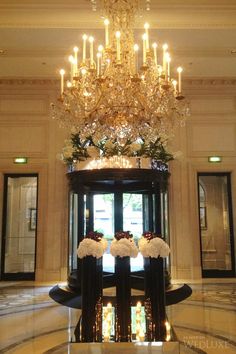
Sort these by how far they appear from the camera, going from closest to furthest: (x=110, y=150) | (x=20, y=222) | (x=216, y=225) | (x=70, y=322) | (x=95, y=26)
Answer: (x=70, y=322) → (x=95, y=26) → (x=110, y=150) → (x=20, y=222) → (x=216, y=225)

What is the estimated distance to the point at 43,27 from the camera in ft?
20.0

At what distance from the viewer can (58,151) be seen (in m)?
8.41

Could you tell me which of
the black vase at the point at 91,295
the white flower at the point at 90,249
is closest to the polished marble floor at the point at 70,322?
the black vase at the point at 91,295

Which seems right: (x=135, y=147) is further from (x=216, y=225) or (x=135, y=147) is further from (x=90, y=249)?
(x=90, y=249)

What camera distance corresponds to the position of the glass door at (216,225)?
8422 millimetres

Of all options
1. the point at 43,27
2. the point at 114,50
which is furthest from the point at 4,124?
the point at 114,50

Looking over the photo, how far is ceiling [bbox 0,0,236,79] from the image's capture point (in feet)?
19.2

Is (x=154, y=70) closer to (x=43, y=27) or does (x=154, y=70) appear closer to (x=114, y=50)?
(x=114, y=50)

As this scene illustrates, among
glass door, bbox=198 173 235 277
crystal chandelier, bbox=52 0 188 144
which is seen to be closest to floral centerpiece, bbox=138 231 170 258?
crystal chandelier, bbox=52 0 188 144

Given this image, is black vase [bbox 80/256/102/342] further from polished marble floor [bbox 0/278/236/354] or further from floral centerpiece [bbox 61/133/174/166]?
floral centerpiece [bbox 61/133/174/166]

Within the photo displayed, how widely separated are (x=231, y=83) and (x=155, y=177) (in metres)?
3.65

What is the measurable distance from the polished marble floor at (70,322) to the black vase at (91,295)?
333 millimetres

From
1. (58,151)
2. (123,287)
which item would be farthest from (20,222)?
(123,287)

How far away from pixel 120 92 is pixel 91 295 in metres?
2.55
